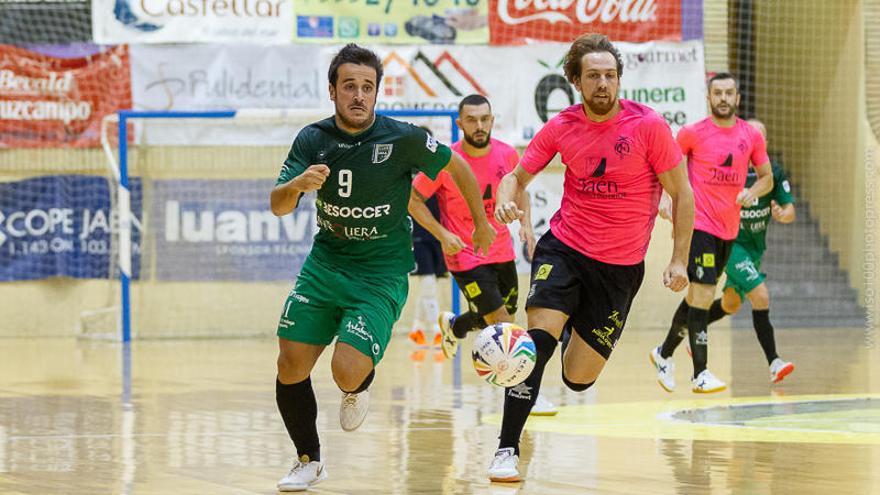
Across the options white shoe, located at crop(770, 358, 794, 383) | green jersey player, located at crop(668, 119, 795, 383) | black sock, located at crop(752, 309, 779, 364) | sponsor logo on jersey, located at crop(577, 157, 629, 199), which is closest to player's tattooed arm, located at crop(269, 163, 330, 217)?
sponsor logo on jersey, located at crop(577, 157, 629, 199)

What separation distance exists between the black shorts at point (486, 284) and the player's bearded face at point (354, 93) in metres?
4.18

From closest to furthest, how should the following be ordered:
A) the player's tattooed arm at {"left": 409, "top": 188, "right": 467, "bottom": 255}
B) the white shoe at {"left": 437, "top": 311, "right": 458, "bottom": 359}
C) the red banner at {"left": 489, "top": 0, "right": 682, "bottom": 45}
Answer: the player's tattooed arm at {"left": 409, "top": 188, "right": 467, "bottom": 255}, the white shoe at {"left": 437, "top": 311, "right": 458, "bottom": 359}, the red banner at {"left": 489, "top": 0, "right": 682, "bottom": 45}

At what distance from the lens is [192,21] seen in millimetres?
20844

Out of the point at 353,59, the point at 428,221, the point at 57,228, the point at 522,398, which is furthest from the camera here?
the point at 57,228

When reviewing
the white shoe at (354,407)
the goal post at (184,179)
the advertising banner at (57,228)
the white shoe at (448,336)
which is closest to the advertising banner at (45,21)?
the goal post at (184,179)

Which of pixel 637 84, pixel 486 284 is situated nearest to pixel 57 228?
pixel 637 84

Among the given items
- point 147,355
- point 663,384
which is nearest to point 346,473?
point 663,384

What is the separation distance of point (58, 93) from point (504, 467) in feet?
46.7

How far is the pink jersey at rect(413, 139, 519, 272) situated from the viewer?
11945 mm

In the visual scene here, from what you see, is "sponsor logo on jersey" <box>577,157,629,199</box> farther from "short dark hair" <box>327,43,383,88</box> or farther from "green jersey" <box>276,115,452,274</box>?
"short dark hair" <box>327,43,383,88</box>

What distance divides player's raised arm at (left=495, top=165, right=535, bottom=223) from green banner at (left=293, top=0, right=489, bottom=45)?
41.9 feet

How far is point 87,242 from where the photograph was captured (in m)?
21.0

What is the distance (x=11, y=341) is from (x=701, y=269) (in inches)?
425

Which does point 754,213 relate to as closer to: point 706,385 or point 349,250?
point 706,385
